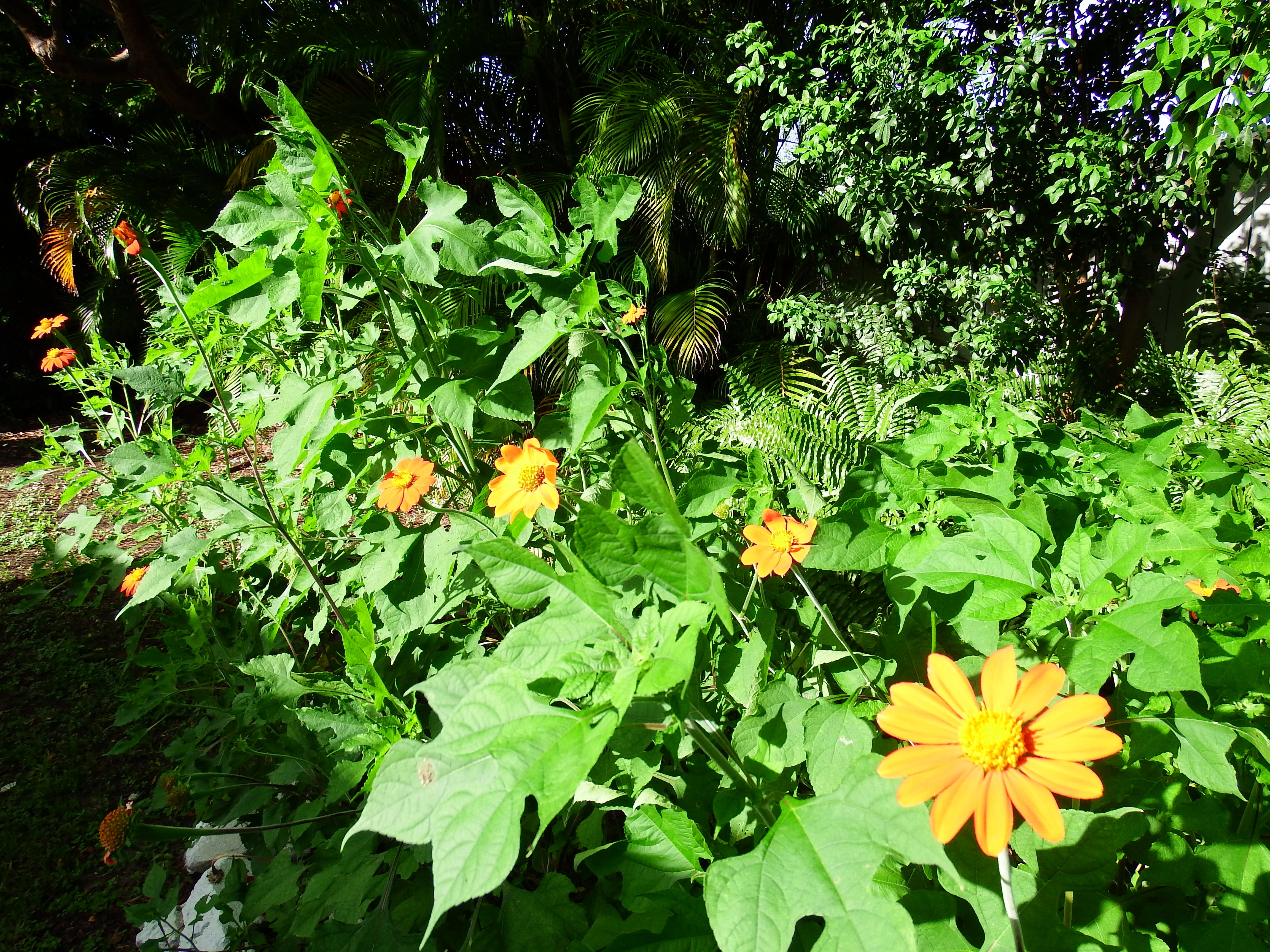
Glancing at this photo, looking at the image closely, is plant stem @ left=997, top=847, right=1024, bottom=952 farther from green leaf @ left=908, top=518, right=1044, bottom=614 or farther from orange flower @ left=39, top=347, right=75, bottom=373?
orange flower @ left=39, top=347, right=75, bottom=373

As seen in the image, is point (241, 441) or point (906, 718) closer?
point (906, 718)

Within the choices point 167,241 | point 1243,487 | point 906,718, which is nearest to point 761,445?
point 1243,487

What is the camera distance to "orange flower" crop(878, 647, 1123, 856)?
49cm

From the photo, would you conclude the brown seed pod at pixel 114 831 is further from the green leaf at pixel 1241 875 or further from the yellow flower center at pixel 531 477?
the green leaf at pixel 1241 875

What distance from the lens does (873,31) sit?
12.9 feet

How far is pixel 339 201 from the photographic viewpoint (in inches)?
36.9

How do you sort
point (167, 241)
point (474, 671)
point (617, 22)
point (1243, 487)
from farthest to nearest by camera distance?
point (167, 241), point (617, 22), point (1243, 487), point (474, 671)

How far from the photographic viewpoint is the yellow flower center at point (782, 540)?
857mm

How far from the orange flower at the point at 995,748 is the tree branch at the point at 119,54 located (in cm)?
739

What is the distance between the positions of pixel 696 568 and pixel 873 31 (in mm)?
4355

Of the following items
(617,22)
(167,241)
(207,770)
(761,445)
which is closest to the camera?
(207,770)

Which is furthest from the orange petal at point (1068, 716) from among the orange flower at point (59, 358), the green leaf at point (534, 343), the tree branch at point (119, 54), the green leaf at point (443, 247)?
the tree branch at point (119, 54)

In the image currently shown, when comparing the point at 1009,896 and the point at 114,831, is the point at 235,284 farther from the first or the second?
the point at 114,831

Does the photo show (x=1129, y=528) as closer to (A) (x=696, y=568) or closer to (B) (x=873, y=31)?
(A) (x=696, y=568)
